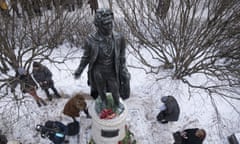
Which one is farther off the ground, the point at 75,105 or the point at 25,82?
the point at 25,82

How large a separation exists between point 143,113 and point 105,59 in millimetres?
5104

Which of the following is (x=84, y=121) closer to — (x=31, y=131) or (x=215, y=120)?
(x=31, y=131)

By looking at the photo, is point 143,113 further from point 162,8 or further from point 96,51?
point 96,51

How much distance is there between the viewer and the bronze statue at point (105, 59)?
594 cm

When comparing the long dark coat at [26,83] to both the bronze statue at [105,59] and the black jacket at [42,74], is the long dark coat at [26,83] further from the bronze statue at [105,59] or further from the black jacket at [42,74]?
the bronze statue at [105,59]

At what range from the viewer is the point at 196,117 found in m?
11.8

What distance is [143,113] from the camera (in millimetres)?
11148

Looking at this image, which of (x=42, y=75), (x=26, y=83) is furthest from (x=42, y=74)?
(x=26, y=83)

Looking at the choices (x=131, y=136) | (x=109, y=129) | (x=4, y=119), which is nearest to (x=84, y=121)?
(x=131, y=136)

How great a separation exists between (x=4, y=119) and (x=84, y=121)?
331 cm

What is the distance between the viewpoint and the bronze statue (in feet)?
19.5

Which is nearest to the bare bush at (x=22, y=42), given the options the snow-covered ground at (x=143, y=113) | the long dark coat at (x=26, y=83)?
the snow-covered ground at (x=143, y=113)

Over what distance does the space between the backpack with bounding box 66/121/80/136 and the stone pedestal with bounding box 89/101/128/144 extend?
160 cm

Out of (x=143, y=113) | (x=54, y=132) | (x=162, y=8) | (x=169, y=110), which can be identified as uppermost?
(x=162, y=8)
